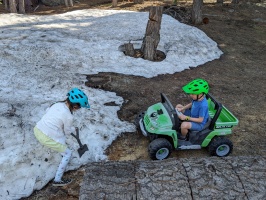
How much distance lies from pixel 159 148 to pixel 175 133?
1.46 ft

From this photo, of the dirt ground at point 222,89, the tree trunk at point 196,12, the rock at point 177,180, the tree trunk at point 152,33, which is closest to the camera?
the rock at point 177,180

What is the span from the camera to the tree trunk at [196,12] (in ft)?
49.5

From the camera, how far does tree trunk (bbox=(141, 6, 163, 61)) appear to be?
1072 centimetres

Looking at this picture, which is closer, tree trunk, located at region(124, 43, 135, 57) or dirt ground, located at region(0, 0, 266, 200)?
dirt ground, located at region(0, 0, 266, 200)

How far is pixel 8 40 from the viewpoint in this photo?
35.0 feet

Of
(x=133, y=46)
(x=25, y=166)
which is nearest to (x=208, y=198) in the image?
(x=25, y=166)

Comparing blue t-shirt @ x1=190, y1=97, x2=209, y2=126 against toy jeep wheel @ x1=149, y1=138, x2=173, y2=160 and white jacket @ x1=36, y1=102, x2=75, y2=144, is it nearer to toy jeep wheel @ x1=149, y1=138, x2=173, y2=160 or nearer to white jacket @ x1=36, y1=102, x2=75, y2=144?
toy jeep wheel @ x1=149, y1=138, x2=173, y2=160

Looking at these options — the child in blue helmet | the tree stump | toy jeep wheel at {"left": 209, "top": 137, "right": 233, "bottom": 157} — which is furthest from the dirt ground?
the tree stump

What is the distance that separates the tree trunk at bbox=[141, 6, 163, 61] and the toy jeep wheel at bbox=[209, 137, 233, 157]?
5507 mm

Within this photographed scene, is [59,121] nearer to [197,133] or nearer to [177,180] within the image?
[177,180]

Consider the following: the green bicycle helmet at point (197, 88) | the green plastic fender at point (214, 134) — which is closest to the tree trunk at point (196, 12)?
the green plastic fender at point (214, 134)

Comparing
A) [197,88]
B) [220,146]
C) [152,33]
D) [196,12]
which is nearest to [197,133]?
[220,146]

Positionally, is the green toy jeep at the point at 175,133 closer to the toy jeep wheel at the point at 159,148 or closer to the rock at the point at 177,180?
the toy jeep wheel at the point at 159,148

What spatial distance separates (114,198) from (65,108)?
196 centimetres
